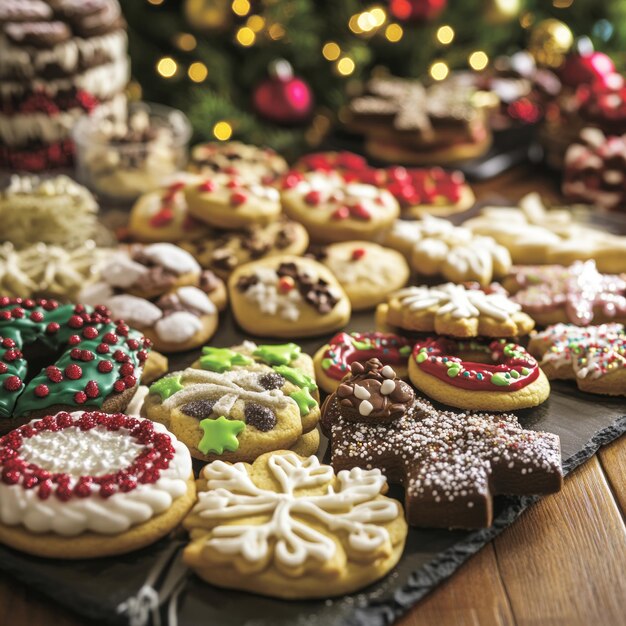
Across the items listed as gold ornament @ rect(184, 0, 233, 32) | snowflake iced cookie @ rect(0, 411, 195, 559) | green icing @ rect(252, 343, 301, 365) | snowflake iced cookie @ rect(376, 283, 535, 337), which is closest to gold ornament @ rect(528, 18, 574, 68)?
gold ornament @ rect(184, 0, 233, 32)

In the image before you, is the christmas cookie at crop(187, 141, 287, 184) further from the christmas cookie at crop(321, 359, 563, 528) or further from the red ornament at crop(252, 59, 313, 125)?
the christmas cookie at crop(321, 359, 563, 528)

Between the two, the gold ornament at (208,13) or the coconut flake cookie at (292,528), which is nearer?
the coconut flake cookie at (292,528)

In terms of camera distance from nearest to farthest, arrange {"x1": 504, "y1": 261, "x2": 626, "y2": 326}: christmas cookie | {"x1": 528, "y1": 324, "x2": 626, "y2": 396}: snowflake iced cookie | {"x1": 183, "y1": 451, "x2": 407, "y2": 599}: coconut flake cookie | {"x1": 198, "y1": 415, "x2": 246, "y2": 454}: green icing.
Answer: {"x1": 183, "y1": 451, "x2": 407, "y2": 599}: coconut flake cookie, {"x1": 198, "y1": 415, "x2": 246, "y2": 454}: green icing, {"x1": 528, "y1": 324, "x2": 626, "y2": 396}: snowflake iced cookie, {"x1": 504, "y1": 261, "x2": 626, "y2": 326}: christmas cookie

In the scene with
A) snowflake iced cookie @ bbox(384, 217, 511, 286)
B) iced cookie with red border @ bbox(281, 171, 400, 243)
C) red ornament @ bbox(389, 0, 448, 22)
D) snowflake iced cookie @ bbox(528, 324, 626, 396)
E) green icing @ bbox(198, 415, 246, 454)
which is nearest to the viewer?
green icing @ bbox(198, 415, 246, 454)

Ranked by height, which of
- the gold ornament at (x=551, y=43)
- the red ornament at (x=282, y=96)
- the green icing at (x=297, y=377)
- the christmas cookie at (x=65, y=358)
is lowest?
the green icing at (x=297, y=377)

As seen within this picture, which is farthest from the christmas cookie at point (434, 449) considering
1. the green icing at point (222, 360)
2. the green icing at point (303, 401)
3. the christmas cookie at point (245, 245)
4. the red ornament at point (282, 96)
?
the red ornament at point (282, 96)

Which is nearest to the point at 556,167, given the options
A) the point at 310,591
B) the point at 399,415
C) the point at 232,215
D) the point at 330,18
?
the point at 330,18

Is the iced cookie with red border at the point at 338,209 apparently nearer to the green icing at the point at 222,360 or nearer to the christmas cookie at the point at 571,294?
the christmas cookie at the point at 571,294

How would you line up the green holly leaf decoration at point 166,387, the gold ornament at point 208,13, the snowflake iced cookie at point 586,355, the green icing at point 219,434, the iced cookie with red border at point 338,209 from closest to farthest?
the green icing at point 219,434
the green holly leaf decoration at point 166,387
the snowflake iced cookie at point 586,355
the iced cookie with red border at point 338,209
the gold ornament at point 208,13
